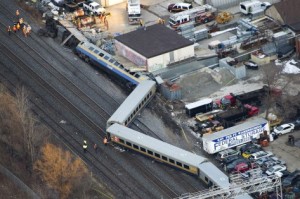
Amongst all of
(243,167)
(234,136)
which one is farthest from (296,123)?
(243,167)

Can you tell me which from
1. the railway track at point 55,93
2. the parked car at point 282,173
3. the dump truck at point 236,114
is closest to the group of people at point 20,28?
the railway track at point 55,93

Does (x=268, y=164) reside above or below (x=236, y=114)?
below

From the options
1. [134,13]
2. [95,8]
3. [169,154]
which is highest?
[95,8]

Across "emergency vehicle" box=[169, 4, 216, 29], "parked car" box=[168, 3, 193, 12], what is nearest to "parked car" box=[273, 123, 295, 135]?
"emergency vehicle" box=[169, 4, 216, 29]

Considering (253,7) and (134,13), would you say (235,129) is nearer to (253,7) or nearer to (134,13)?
(253,7)

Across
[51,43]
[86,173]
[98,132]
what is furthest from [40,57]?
[86,173]

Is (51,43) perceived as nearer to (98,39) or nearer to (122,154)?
(98,39)

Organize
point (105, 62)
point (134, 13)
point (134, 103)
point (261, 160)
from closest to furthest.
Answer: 1. point (261, 160)
2. point (134, 103)
3. point (105, 62)
4. point (134, 13)
